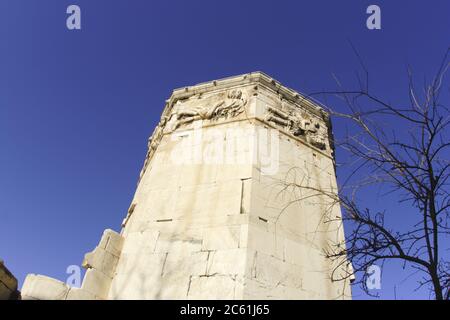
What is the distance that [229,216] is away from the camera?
473cm

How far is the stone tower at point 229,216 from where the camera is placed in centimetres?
436

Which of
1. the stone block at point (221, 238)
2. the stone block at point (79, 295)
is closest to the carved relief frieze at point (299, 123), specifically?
the stone block at point (221, 238)

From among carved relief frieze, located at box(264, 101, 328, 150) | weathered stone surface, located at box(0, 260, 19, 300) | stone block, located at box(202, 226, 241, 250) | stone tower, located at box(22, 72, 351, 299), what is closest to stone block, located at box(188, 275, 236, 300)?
stone tower, located at box(22, 72, 351, 299)

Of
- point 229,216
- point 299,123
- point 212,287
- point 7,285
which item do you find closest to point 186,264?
point 212,287

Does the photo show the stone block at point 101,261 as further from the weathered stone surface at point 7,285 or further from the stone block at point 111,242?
the weathered stone surface at point 7,285

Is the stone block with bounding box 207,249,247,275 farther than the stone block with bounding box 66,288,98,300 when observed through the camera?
No

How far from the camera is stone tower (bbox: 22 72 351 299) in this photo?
4.36m

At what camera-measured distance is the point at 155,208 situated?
5.31 metres

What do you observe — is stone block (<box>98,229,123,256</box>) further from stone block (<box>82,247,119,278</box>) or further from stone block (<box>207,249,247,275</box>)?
stone block (<box>207,249,247,275</box>)

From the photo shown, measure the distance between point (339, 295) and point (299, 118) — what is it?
10.3 ft

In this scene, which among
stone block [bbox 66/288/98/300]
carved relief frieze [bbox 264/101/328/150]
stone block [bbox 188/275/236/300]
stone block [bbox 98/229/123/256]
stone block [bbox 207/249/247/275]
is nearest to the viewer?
stone block [bbox 188/275/236/300]

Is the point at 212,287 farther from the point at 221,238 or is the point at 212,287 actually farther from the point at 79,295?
the point at 79,295
